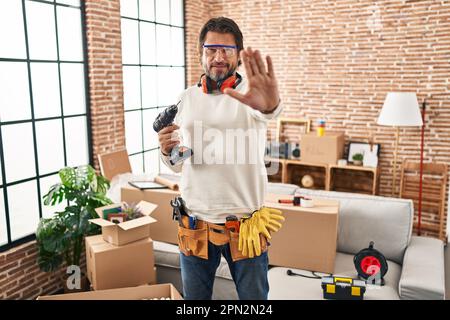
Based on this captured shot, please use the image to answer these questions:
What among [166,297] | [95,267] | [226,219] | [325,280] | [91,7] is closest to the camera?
[226,219]

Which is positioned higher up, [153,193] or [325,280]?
[153,193]

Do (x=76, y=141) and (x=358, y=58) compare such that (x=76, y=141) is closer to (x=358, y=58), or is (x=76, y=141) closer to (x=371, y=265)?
(x=371, y=265)

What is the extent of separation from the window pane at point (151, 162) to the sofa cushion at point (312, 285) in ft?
8.67

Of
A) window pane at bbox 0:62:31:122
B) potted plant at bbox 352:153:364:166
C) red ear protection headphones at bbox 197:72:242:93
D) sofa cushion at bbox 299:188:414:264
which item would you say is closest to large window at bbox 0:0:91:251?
window pane at bbox 0:62:31:122

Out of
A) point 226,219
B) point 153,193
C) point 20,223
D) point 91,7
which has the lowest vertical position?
point 20,223

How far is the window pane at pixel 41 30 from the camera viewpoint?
3.30 m

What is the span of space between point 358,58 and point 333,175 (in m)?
1.56

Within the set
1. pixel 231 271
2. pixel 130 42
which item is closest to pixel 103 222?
pixel 231 271

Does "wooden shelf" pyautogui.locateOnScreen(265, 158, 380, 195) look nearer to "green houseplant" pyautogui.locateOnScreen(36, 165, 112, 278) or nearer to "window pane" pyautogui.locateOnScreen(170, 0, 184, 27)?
"window pane" pyautogui.locateOnScreen(170, 0, 184, 27)

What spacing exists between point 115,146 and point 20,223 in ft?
4.23

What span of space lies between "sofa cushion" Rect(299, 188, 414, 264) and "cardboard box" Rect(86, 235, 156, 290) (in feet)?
4.79

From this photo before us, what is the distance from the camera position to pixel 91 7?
3.81 metres
